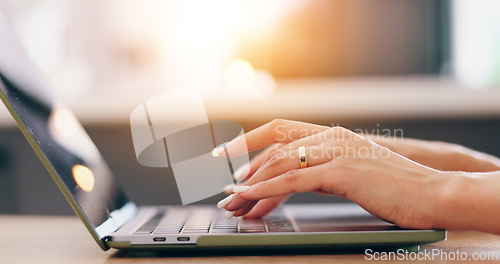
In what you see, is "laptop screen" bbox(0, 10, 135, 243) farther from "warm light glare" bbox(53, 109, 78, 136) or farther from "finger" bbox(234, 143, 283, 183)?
"finger" bbox(234, 143, 283, 183)

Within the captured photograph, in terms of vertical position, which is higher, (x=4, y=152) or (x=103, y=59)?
(x=103, y=59)

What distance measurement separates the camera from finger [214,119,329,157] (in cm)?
77

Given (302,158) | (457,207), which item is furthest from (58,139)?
(457,207)

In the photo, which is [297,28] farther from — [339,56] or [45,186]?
[45,186]

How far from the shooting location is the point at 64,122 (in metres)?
0.80

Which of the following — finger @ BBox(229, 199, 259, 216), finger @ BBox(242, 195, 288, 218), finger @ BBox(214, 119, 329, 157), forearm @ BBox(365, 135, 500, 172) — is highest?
finger @ BBox(214, 119, 329, 157)

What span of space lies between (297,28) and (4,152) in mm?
1373

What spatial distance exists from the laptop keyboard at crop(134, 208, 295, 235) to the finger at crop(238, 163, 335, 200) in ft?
0.17

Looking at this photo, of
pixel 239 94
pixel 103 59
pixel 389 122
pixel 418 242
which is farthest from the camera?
pixel 103 59

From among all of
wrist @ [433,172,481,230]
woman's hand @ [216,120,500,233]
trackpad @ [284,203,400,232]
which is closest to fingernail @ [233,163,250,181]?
trackpad @ [284,203,400,232]

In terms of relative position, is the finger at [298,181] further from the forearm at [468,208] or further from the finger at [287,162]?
the forearm at [468,208]

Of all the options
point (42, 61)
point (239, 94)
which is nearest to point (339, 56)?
point (239, 94)

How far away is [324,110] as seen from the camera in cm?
182

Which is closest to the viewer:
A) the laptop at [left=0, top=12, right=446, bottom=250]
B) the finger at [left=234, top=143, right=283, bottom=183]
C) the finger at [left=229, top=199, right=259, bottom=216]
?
the laptop at [left=0, top=12, right=446, bottom=250]
